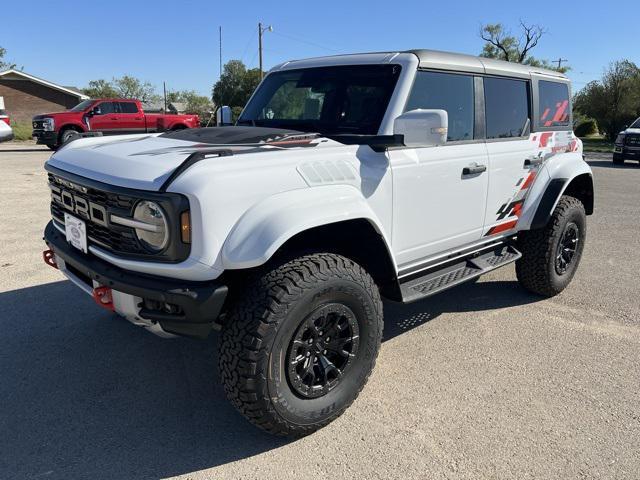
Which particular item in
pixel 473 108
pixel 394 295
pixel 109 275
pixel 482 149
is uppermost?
pixel 473 108

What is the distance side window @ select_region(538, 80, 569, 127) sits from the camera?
449cm

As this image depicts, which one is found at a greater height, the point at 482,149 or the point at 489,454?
the point at 482,149

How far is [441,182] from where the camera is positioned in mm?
3330

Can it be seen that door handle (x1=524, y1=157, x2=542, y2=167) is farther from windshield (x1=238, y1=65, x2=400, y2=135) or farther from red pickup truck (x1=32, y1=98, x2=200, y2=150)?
red pickup truck (x1=32, y1=98, x2=200, y2=150)

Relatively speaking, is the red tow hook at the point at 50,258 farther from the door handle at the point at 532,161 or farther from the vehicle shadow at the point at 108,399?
the door handle at the point at 532,161

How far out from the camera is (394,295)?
317cm

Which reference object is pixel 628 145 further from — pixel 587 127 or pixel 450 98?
pixel 587 127

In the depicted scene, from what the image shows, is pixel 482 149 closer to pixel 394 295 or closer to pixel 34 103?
pixel 394 295

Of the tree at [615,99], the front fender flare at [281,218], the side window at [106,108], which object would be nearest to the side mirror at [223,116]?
the front fender flare at [281,218]

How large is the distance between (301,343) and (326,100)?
1766mm

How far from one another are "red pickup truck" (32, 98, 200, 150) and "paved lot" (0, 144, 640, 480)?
15.7 m

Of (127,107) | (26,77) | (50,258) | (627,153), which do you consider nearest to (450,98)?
(50,258)

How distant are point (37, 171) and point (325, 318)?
12.6 metres

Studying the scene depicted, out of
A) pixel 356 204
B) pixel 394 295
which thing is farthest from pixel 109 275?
pixel 394 295
